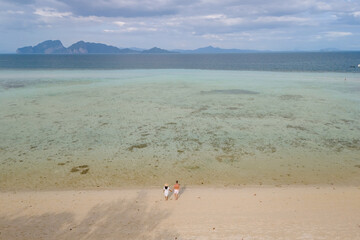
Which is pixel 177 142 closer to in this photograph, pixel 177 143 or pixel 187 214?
pixel 177 143

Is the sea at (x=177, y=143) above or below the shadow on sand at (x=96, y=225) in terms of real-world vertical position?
above

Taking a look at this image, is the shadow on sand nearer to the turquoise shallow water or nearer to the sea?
the sea

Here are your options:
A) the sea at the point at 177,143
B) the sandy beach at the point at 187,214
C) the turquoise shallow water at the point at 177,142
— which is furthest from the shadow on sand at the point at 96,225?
the turquoise shallow water at the point at 177,142

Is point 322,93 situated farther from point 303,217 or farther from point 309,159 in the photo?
point 303,217

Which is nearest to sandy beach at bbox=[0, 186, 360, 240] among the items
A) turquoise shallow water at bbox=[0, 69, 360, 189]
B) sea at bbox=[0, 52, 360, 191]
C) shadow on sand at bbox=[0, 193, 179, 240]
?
shadow on sand at bbox=[0, 193, 179, 240]

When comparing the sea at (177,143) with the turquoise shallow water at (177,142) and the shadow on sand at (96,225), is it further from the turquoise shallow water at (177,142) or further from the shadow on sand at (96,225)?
the shadow on sand at (96,225)

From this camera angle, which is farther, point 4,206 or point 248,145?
point 248,145

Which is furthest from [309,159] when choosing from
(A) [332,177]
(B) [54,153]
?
(B) [54,153]
